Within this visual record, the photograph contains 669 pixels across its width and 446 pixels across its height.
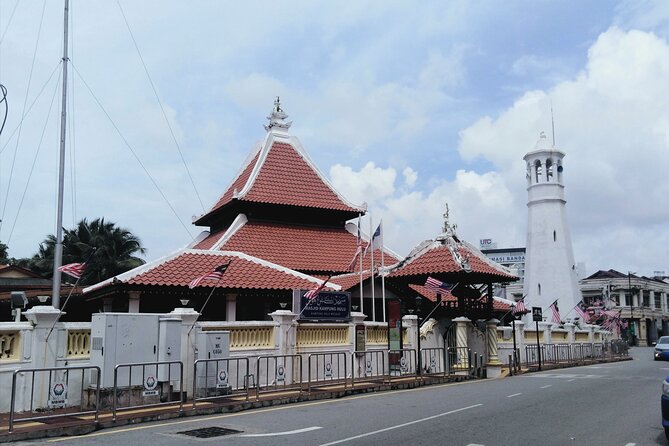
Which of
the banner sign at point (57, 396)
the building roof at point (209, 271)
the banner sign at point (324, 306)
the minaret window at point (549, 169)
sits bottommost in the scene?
the banner sign at point (57, 396)

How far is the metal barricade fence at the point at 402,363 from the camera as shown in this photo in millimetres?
20556

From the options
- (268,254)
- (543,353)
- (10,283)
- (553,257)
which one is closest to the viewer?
(268,254)

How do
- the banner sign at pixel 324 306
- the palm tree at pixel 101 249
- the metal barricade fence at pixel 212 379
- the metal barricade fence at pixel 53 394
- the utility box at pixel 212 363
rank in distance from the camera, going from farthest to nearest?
the palm tree at pixel 101 249
the banner sign at pixel 324 306
the utility box at pixel 212 363
the metal barricade fence at pixel 212 379
the metal barricade fence at pixel 53 394

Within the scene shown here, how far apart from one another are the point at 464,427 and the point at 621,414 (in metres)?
3.84

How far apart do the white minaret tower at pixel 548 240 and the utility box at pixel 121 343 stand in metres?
42.5

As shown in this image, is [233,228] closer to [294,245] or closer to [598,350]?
[294,245]

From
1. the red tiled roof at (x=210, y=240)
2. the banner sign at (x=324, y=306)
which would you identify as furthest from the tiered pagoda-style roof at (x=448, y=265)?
the red tiled roof at (x=210, y=240)

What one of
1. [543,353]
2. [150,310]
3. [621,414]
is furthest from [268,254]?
[621,414]

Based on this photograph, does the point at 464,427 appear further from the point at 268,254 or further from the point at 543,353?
the point at 543,353

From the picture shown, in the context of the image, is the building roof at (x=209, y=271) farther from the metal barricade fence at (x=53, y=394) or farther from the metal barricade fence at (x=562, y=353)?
the metal barricade fence at (x=562, y=353)

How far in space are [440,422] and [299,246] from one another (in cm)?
1914

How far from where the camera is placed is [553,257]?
52031 millimetres

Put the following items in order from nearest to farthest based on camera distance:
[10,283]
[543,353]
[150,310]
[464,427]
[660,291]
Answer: [464,427] < [150,310] < [543,353] < [10,283] < [660,291]

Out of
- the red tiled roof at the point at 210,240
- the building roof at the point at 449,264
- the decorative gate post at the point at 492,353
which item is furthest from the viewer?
the red tiled roof at the point at 210,240
